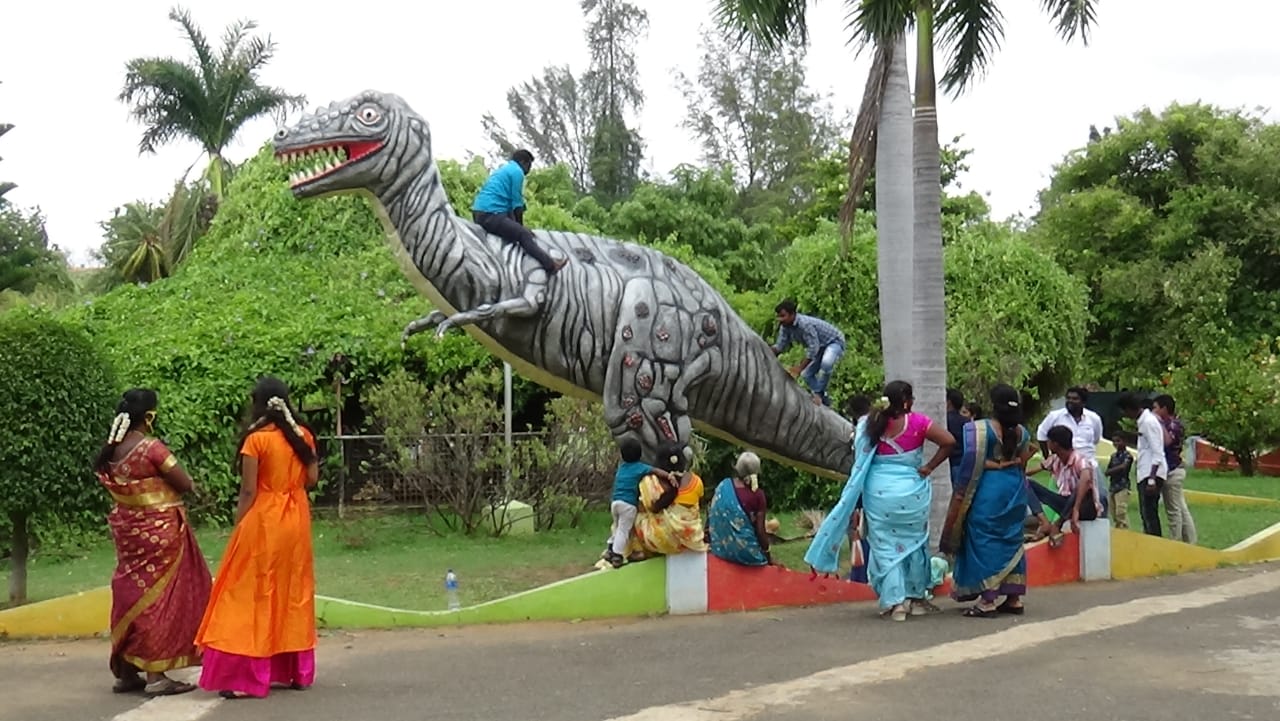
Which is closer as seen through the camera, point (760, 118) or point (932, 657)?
point (932, 657)

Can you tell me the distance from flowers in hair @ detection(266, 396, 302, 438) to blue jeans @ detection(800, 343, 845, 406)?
6070 mm

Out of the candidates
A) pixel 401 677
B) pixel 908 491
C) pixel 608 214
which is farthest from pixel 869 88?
pixel 608 214

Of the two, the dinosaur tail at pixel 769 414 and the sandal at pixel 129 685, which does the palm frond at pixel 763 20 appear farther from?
the sandal at pixel 129 685

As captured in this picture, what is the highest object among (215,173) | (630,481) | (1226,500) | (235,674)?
(215,173)

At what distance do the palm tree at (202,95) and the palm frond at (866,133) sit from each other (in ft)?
75.6

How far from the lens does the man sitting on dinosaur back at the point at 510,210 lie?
33.4 feet

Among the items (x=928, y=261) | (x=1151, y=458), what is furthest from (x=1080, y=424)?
(x=928, y=261)

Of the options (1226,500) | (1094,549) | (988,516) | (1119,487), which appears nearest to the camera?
(988,516)

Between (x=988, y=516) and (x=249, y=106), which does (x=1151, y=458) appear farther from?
(x=249, y=106)

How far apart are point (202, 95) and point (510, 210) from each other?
79.3 feet

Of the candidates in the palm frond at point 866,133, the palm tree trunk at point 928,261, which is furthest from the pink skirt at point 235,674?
the palm frond at point 866,133

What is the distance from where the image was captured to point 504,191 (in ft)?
Result: 34.0

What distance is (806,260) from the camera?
1645cm

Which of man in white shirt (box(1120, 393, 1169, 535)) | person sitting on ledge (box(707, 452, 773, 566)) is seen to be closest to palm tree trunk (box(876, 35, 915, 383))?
man in white shirt (box(1120, 393, 1169, 535))
